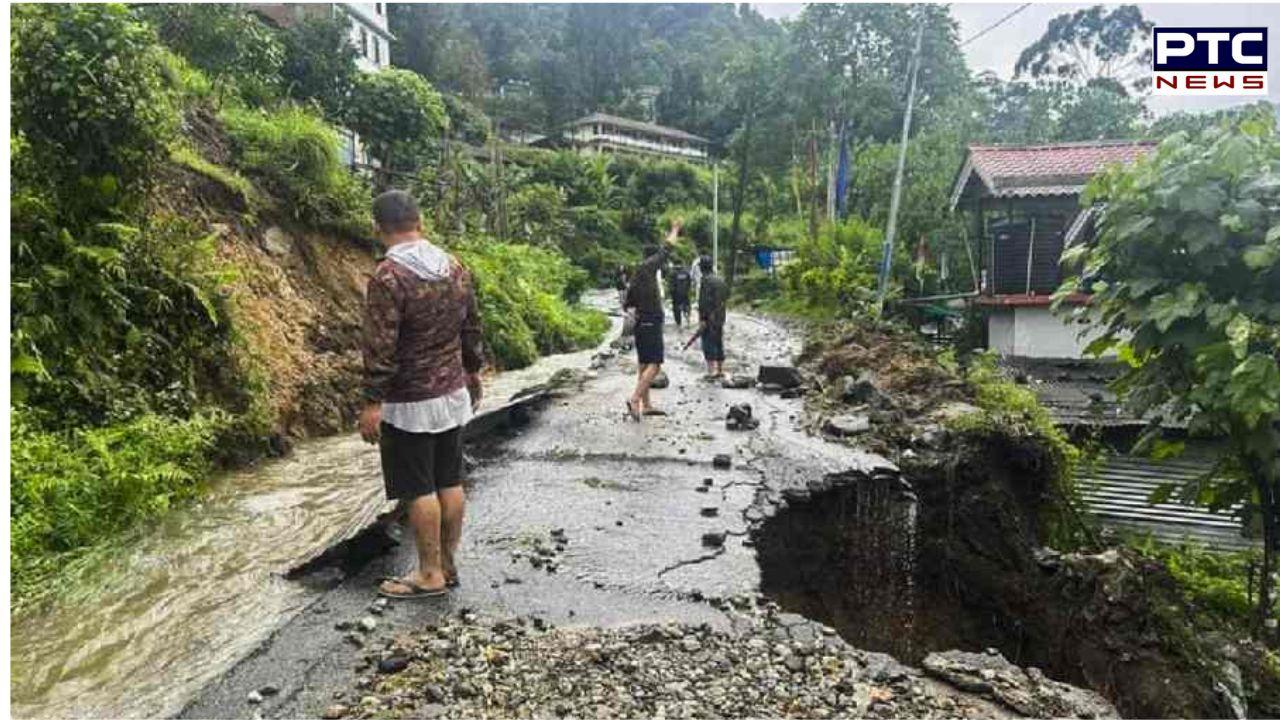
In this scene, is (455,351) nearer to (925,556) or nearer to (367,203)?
(925,556)

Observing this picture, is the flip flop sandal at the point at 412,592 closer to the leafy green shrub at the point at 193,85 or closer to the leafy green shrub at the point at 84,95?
the leafy green shrub at the point at 84,95

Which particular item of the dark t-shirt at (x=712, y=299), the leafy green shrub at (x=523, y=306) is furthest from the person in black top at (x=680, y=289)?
the dark t-shirt at (x=712, y=299)

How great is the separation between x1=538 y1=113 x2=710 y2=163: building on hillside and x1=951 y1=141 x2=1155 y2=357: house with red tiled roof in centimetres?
4630

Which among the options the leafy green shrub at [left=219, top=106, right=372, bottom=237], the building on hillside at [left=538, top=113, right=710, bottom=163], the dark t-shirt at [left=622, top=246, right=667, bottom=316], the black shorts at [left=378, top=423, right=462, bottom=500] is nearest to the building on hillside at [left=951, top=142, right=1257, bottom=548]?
the dark t-shirt at [left=622, top=246, right=667, bottom=316]

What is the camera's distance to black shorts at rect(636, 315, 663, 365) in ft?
29.9

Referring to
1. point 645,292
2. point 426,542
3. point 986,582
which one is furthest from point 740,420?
point 426,542

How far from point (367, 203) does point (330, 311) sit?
2939mm

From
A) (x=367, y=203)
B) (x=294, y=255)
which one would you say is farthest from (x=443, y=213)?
(x=294, y=255)

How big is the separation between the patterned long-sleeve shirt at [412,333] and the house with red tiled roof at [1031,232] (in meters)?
13.5

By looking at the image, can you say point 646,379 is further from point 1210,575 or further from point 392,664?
point 1210,575

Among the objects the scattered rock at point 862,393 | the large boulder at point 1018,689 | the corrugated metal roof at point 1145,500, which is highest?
the scattered rock at point 862,393

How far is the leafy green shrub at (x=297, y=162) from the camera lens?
10.5 metres

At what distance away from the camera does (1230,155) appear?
4.62 meters

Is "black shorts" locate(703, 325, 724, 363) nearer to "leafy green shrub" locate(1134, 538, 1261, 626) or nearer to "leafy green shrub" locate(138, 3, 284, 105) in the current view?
"leafy green shrub" locate(1134, 538, 1261, 626)
